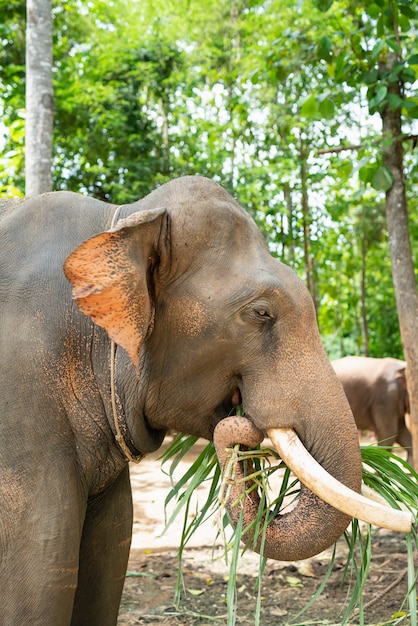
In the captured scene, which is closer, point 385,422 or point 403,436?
point 385,422

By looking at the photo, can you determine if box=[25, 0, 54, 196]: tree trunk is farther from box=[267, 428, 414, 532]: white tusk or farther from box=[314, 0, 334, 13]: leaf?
box=[267, 428, 414, 532]: white tusk

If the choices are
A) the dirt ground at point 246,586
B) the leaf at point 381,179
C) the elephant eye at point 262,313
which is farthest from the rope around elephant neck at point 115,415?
the leaf at point 381,179

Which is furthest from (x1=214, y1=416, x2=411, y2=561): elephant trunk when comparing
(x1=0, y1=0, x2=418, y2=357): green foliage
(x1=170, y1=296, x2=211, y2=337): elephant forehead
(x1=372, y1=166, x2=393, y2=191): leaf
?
(x1=0, y1=0, x2=418, y2=357): green foliage

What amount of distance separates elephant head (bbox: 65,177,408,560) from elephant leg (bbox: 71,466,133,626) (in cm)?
38

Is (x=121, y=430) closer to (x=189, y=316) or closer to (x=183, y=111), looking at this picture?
(x=189, y=316)

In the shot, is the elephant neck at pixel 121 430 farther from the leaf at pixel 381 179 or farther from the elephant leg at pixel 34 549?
the leaf at pixel 381 179

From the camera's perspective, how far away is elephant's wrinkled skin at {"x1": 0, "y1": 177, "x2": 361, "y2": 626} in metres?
2.26

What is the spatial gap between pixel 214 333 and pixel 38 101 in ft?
12.4

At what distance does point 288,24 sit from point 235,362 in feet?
30.5

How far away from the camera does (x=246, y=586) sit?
4.85 m

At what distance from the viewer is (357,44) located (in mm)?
5293

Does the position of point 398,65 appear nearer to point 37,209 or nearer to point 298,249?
point 37,209

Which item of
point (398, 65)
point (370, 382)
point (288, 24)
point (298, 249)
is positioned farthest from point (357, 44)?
point (298, 249)

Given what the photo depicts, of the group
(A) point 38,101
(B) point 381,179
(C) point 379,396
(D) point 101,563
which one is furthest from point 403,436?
(D) point 101,563
